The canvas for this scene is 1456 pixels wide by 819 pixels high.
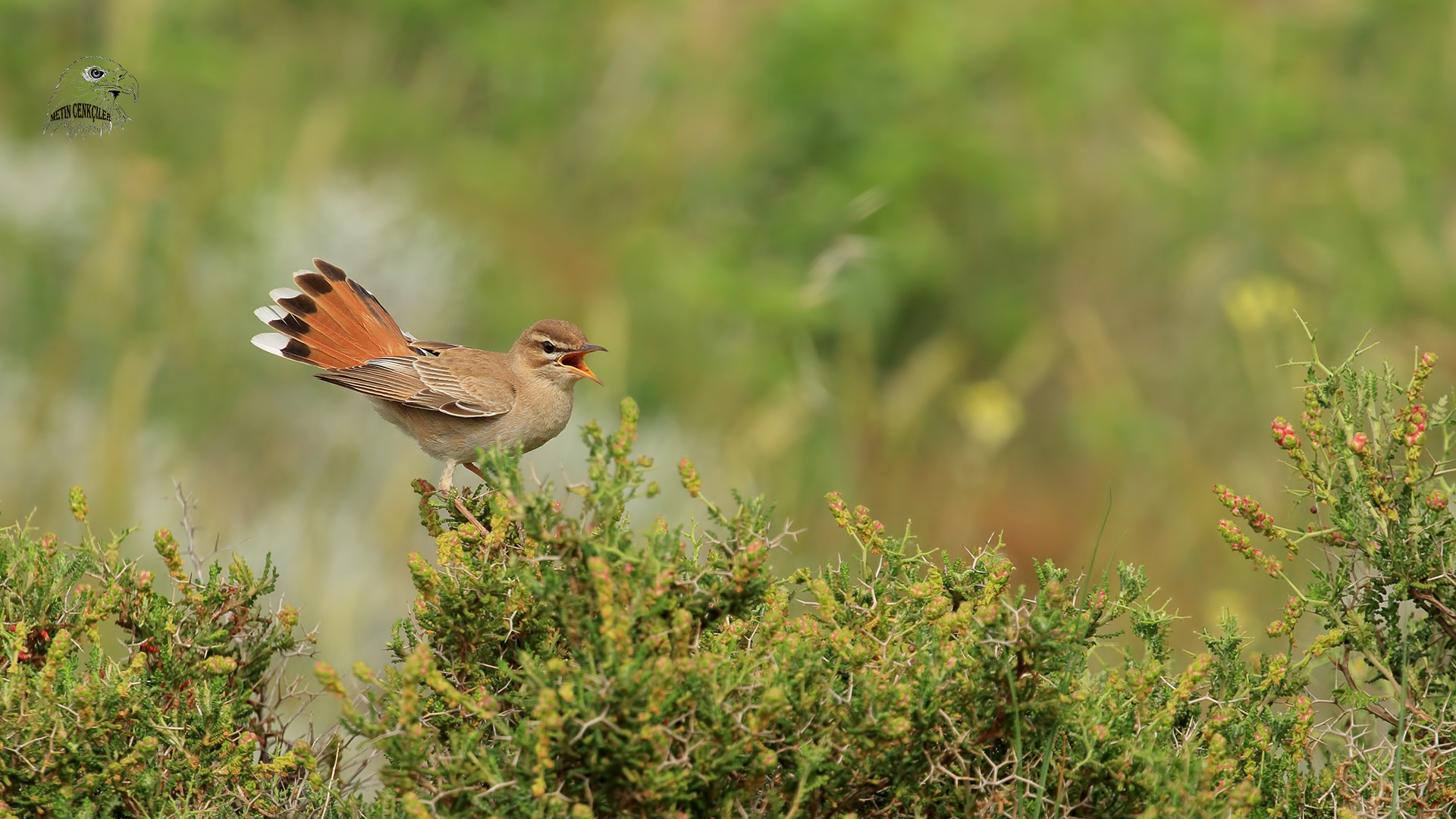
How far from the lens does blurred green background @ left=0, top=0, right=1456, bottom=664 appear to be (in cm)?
645

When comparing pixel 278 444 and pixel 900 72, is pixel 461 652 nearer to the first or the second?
pixel 278 444

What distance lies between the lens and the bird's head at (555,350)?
4336 millimetres

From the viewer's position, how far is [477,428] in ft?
14.3

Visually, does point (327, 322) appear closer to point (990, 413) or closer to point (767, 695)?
point (767, 695)

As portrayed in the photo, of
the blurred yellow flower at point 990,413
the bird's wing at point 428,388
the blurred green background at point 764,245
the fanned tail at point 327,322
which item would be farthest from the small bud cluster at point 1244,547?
the blurred yellow flower at point 990,413

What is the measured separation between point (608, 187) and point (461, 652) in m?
7.08

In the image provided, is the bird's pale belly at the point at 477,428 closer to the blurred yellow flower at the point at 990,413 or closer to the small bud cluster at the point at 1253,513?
the small bud cluster at the point at 1253,513

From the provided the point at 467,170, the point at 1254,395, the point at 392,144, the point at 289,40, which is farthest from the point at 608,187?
the point at 1254,395

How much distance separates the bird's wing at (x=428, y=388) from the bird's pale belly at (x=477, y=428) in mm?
36

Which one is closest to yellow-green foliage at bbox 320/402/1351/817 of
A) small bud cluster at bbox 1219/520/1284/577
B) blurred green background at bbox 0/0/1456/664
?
small bud cluster at bbox 1219/520/1284/577

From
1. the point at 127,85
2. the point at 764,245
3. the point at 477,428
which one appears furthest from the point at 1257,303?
the point at 127,85

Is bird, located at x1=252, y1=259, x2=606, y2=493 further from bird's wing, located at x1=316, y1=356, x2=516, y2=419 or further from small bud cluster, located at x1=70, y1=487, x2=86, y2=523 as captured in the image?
small bud cluster, located at x1=70, y1=487, x2=86, y2=523

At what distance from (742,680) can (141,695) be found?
3.96ft

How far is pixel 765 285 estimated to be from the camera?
724 cm
